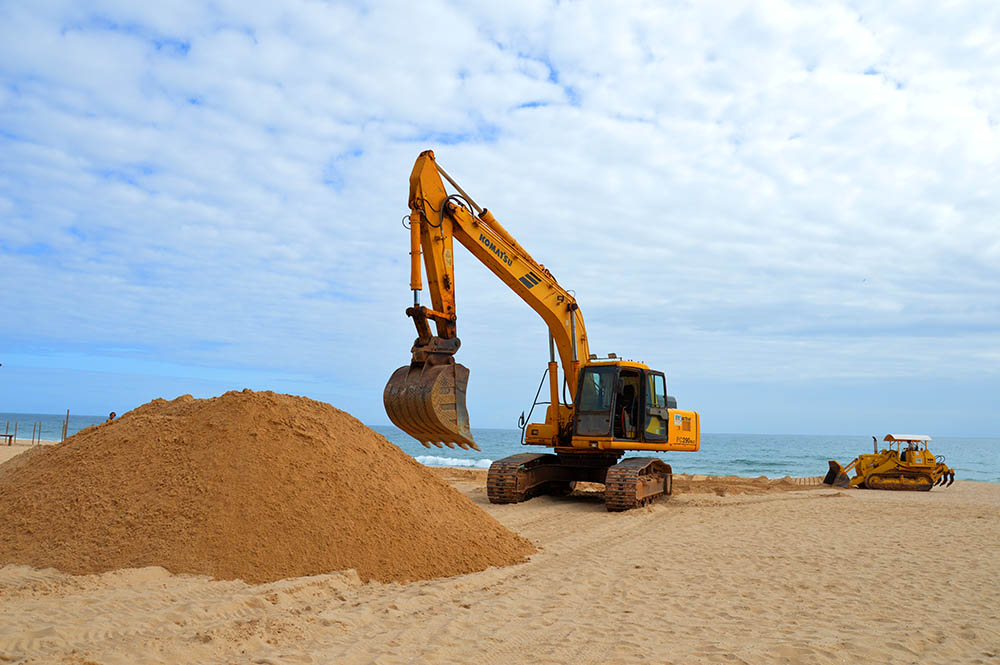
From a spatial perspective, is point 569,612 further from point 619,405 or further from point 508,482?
point 619,405

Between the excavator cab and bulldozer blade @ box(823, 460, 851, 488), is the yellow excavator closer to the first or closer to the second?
the excavator cab

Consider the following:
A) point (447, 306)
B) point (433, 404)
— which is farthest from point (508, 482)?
point (433, 404)

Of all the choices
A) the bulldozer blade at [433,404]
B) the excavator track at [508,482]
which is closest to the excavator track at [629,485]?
the excavator track at [508,482]

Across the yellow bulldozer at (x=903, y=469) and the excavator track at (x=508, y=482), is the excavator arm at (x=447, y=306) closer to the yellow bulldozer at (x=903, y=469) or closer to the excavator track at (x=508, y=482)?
the excavator track at (x=508, y=482)

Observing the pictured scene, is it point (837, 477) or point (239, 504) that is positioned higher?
point (239, 504)

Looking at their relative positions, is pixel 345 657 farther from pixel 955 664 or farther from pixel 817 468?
pixel 817 468

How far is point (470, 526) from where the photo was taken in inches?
320

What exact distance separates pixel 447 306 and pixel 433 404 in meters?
2.13

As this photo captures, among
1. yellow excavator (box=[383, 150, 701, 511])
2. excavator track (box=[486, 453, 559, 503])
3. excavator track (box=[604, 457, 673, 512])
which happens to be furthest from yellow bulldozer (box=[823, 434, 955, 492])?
excavator track (box=[486, 453, 559, 503])

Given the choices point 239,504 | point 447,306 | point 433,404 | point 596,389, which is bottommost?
point 239,504

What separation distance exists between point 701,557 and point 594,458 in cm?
661

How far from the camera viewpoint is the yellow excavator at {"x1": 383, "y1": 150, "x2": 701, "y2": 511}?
11.1 meters

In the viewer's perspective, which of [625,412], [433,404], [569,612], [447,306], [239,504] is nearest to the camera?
[569,612]

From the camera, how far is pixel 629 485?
1297 centimetres
